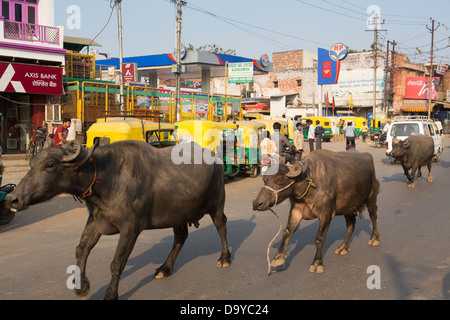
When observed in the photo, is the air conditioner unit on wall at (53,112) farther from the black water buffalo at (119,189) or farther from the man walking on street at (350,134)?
the black water buffalo at (119,189)

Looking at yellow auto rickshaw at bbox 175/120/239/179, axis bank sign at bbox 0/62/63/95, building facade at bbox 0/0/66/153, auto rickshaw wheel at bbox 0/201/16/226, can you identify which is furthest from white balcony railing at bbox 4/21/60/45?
auto rickshaw wheel at bbox 0/201/16/226

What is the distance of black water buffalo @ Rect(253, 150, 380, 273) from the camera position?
5.61 metres

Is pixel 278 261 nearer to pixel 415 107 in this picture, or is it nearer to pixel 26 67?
pixel 26 67

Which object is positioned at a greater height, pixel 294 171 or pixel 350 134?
pixel 294 171

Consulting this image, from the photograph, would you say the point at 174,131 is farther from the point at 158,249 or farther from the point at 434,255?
the point at 434,255

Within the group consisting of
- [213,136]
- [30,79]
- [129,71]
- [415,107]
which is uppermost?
[129,71]

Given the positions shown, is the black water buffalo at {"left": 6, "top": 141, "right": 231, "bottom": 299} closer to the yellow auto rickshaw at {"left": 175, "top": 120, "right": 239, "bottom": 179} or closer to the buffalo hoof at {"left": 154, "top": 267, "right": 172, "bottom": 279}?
the buffalo hoof at {"left": 154, "top": 267, "right": 172, "bottom": 279}

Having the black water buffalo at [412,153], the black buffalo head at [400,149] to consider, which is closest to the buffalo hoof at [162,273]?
the black water buffalo at [412,153]

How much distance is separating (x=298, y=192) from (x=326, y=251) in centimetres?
145

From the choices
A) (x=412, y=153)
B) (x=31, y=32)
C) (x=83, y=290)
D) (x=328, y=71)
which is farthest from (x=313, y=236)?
(x=328, y=71)

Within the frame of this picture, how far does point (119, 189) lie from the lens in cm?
471

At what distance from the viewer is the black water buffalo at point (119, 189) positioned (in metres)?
4.33

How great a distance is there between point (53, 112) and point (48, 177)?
17.9m
